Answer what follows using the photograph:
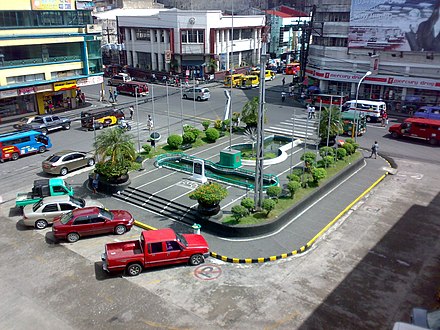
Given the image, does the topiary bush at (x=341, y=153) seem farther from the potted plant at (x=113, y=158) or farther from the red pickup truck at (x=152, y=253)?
the red pickup truck at (x=152, y=253)

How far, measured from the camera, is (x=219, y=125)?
36750 mm

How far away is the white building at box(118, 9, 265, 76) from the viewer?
6347 cm

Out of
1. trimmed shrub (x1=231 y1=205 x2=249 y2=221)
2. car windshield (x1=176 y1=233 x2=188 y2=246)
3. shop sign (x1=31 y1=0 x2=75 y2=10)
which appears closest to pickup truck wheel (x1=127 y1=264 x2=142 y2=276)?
car windshield (x1=176 y1=233 x2=188 y2=246)

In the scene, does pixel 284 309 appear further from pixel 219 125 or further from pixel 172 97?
pixel 172 97

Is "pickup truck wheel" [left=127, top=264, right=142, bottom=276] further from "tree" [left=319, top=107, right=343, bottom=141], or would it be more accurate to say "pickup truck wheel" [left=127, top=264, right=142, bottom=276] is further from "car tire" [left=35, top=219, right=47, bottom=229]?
"tree" [left=319, top=107, right=343, bottom=141]

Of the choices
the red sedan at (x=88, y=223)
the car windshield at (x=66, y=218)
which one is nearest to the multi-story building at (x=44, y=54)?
the car windshield at (x=66, y=218)

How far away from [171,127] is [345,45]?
25.3m

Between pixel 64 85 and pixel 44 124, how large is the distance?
8565 millimetres

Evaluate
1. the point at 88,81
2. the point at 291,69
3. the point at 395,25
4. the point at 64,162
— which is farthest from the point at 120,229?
the point at 291,69

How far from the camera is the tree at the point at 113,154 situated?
958 inches

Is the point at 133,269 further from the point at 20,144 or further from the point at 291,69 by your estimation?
the point at 291,69

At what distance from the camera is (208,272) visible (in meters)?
17.4

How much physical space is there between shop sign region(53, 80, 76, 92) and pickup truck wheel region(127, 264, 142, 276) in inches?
1289

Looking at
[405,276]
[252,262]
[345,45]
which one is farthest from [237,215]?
[345,45]
